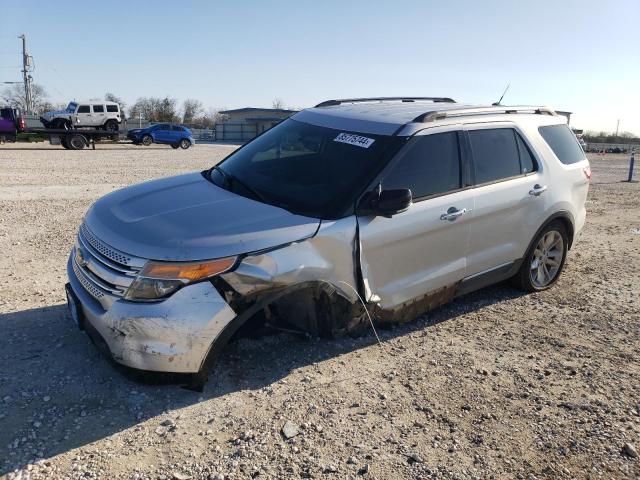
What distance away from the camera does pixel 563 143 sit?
5734mm

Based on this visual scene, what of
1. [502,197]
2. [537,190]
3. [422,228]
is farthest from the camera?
[537,190]

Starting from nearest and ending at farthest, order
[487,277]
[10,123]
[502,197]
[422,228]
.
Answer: [422,228] < [502,197] < [487,277] < [10,123]

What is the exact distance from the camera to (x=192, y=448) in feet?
9.63

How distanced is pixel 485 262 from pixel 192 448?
3026mm

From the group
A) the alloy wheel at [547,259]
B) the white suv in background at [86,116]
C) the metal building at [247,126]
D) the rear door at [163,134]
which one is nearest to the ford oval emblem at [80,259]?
the alloy wheel at [547,259]

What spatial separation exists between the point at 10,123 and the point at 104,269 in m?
31.9

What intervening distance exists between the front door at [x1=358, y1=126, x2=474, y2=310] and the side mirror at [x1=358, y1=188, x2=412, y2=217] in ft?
Answer: 0.28

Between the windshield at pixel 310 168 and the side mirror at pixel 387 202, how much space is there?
0.10m

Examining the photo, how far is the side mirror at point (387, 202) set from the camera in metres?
3.67

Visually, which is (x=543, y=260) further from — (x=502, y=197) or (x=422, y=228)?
(x=422, y=228)

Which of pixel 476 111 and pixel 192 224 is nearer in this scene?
pixel 192 224

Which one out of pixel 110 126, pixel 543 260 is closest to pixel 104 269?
pixel 543 260

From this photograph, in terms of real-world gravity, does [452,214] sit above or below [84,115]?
below

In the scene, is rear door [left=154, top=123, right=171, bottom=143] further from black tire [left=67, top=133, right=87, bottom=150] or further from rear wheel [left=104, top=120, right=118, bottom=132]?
black tire [left=67, top=133, right=87, bottom=150]
